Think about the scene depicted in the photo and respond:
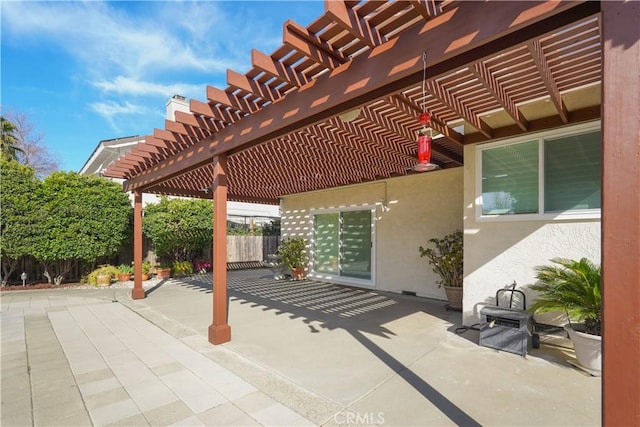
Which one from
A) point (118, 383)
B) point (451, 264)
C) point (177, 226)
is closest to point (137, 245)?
point (177, 226)

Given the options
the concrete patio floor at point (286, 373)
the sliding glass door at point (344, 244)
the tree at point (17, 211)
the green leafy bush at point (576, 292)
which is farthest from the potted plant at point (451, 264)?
the tree at point (17, 211)

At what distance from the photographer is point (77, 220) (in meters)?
8.72

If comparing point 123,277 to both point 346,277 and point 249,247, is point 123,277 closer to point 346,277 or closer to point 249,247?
point 249,247

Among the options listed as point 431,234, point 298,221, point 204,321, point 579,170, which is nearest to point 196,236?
point 298,221

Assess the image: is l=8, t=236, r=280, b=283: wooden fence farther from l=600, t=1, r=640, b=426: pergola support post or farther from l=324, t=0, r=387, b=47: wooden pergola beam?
l=600, t=1, r=640, b=426: pergola support post

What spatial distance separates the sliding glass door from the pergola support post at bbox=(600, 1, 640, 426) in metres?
6.91

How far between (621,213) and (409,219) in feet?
20.1

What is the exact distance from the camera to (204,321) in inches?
208

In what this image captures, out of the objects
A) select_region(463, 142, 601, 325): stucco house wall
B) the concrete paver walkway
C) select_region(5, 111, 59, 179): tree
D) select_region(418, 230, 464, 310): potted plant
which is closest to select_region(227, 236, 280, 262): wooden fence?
the concrete paver walkway

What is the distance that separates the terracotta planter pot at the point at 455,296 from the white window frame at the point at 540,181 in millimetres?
1760

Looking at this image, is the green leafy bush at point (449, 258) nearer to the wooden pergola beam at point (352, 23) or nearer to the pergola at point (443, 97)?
the pergola at point (443, 97)

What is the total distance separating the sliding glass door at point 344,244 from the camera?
859cm

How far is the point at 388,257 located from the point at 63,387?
6.42 meters
